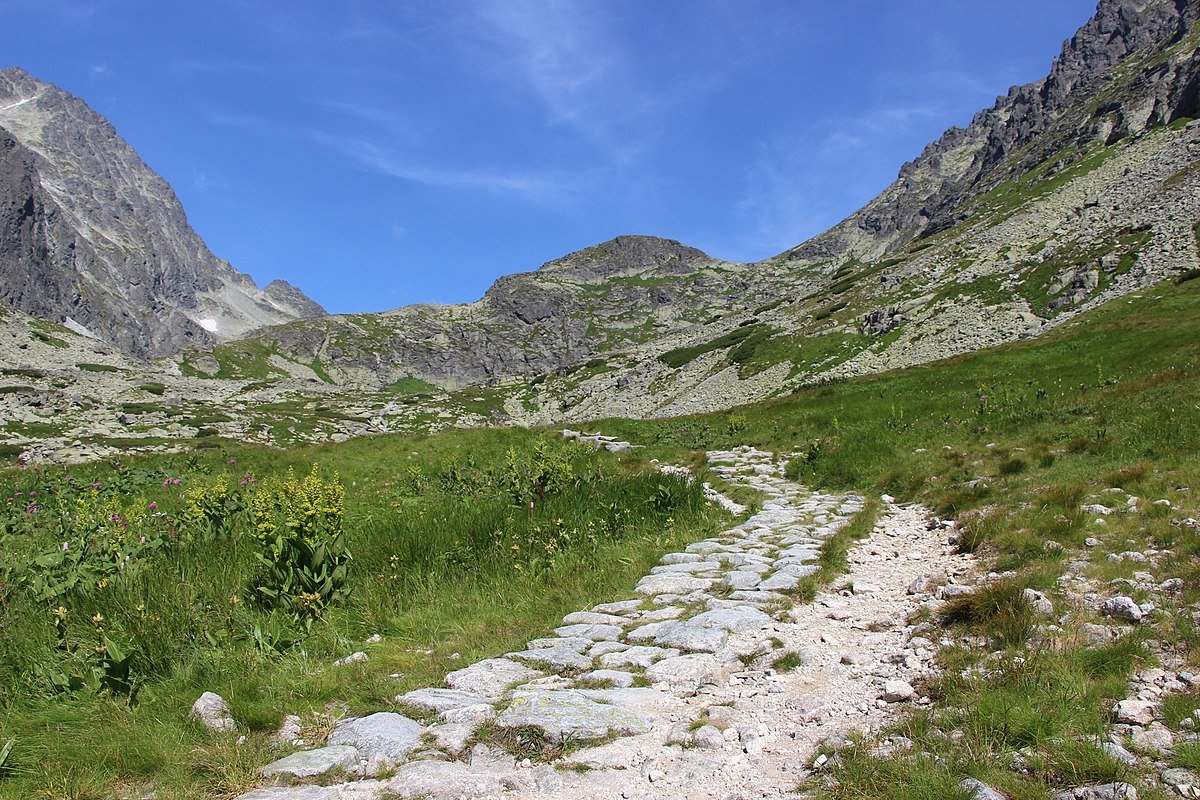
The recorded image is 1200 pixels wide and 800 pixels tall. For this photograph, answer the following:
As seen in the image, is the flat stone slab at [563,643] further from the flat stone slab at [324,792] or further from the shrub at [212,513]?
the shrub at [212,513]

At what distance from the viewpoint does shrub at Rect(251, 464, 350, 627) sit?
6645 millimetres

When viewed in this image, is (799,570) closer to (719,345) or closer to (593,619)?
(593,619)

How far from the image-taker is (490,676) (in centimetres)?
529

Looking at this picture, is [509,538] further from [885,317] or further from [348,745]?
[885,317]

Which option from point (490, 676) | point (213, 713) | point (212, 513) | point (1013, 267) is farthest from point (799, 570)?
point (1013, 267)

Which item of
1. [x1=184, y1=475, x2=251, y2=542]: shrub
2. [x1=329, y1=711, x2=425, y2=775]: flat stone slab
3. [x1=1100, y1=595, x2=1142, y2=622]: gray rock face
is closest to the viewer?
[x1=329, y1=711, x2=425, y2=775]: flat stone slab

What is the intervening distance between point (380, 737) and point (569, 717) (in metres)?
1.28

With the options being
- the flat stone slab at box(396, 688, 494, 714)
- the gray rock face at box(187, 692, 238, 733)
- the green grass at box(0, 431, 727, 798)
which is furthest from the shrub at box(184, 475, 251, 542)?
the flat stone slab at box(396, 688, 494, 714)

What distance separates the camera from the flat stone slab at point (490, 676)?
5051 millimetres

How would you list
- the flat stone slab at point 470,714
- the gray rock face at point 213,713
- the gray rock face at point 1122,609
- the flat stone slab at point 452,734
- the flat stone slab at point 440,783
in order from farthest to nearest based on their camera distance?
1. the gray rock face at point 1122,609
2. the flat stone slab at point 470,714
3. the gray rock face at point 213,713
4. the flat stone slab at point 452,734
5. the flat stone slab at point 440,783

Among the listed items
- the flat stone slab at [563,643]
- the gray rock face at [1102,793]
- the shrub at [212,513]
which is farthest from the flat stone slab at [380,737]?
the shrub at [212,513]

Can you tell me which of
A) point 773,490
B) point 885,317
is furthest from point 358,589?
point 885,317

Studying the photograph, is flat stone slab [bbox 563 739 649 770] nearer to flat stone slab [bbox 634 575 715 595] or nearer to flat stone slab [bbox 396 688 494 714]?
flat stone slab [bbox 396 688 494 714]

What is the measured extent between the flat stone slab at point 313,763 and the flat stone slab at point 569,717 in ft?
3.20
